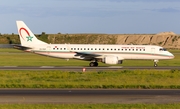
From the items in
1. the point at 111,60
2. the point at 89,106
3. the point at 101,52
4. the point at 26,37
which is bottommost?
the point at 111,60

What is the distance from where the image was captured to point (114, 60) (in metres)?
48.0

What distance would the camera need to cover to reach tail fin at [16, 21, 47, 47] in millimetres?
52344

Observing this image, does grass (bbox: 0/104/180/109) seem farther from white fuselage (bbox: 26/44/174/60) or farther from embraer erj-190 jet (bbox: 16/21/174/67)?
white fuselage (bbox: 26/44/174/60)

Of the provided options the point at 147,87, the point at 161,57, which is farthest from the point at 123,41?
the point at 147,87

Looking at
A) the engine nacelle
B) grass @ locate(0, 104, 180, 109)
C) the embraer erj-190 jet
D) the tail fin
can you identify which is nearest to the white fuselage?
the embraer erj-190 jet

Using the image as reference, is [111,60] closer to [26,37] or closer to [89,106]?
[26,37]

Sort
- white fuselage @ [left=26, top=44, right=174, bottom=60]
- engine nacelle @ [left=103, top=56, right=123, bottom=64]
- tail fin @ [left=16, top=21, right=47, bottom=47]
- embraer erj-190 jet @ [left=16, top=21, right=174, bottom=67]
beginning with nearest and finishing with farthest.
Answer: engine nacelle @ [left=103, top=56, right=123, bottom=64], embraer erj-190 jet @ [left=16, top=21, right=174, bottom=67], white fuselage @ [left=26, top=44, right=174, bottom=60], tail fin @ [left=16, top=21, right=47, bottom=47]

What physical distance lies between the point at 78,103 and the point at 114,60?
1178 inches

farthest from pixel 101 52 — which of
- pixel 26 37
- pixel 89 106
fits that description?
pixel 89 106

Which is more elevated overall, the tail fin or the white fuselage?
the tail fin

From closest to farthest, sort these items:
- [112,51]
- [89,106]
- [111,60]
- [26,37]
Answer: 1. [89,106]
2. [111,60]
3. [112,51]
4. [26,37]

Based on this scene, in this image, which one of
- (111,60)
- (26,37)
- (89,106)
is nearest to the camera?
(89,106)

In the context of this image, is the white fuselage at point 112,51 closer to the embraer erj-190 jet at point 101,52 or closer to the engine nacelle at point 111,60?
the embraer erj-190 jet at point 101,52

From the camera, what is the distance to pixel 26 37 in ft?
172
